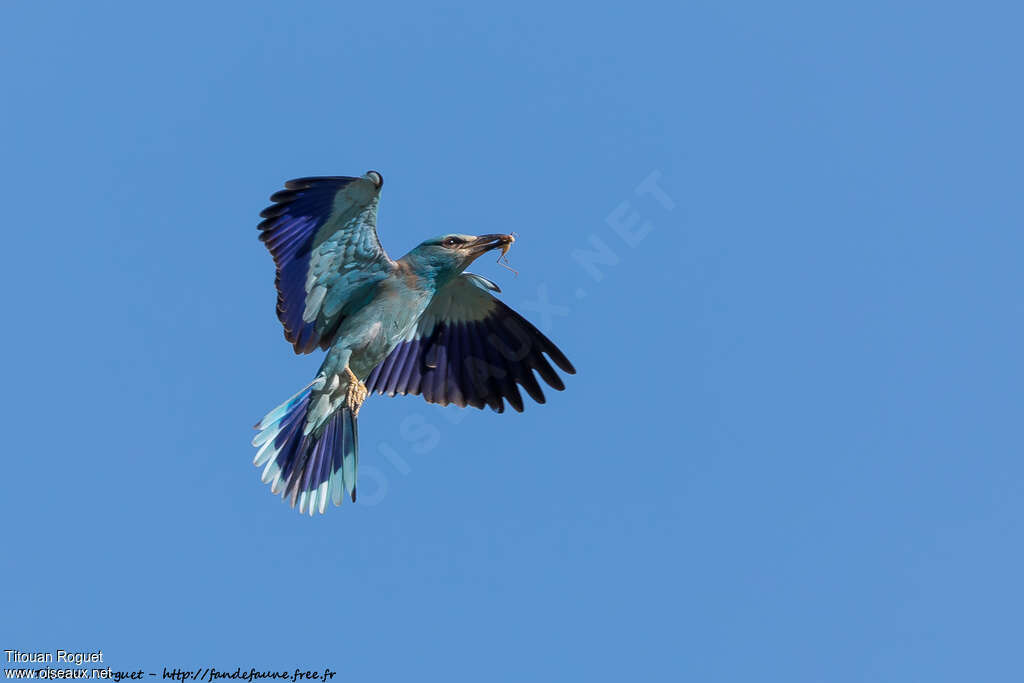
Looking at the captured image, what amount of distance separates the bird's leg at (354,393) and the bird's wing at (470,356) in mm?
982

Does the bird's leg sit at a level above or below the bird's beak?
below

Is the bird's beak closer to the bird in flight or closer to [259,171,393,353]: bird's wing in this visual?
the bird in flight

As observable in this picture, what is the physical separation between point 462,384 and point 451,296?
0.92 metres

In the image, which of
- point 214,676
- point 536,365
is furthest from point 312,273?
point 214,676

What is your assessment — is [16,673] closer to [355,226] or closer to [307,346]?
[307,346]

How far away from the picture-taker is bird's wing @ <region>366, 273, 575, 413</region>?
12.7 meters

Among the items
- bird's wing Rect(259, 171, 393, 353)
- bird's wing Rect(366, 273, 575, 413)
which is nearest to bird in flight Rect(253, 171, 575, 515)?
bird's wing Rect(259, 171, 393, 353)

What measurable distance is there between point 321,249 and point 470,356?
236 cm

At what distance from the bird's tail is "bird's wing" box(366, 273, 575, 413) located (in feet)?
3.30

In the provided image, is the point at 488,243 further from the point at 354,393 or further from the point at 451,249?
the point at 354,393

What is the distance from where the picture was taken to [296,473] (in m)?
11.6

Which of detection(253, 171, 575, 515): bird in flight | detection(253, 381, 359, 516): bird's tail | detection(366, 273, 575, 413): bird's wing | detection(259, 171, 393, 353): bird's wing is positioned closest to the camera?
detection(259, 171, 393, 353): bird's wing

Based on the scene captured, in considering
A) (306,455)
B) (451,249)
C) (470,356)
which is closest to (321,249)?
(451,249)

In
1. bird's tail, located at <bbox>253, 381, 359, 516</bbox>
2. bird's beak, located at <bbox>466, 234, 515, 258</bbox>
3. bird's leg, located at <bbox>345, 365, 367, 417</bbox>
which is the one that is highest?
bird's beak, located at <bbox>466, 234, 515, 258</bbox>
